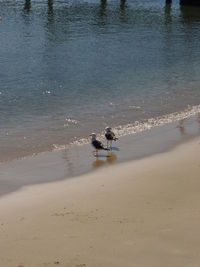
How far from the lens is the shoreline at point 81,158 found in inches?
571

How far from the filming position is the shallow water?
19422mm

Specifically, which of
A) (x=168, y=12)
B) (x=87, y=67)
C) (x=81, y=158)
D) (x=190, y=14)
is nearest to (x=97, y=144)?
(x=81, y=158)

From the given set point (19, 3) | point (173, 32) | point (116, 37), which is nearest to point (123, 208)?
point (116, 37)

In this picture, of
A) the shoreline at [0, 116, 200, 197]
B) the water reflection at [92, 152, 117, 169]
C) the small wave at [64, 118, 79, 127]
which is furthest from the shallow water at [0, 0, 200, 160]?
the water reflection at [92, 152, 117, 169]

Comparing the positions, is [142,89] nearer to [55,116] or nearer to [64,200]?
[55,116]

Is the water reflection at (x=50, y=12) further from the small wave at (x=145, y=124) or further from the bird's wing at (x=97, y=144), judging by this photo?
the bird's wing at (x=97, y=144)

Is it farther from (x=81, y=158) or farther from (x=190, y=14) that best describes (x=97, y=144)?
(x=190, y=14)

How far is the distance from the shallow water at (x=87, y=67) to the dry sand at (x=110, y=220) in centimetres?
343

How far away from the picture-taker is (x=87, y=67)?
89.2 ft

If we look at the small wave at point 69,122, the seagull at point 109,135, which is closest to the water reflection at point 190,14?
the small wave at point 69,122

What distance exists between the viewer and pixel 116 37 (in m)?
34.3

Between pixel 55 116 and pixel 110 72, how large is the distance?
7073mm

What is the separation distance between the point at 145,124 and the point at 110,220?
8077 millimetres

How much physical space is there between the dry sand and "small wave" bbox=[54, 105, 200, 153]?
2.63 metres
